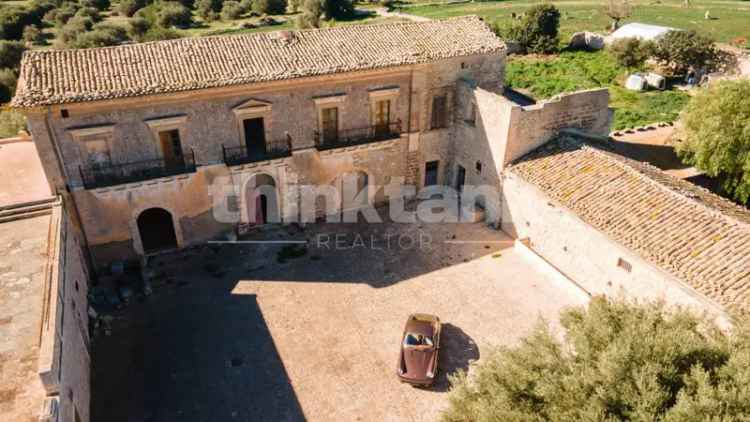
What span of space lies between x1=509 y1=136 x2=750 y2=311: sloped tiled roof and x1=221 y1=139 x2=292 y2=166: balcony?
29.2 ft

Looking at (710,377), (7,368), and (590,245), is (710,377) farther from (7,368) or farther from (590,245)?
(7,368)

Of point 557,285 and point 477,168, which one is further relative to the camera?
point 477,168

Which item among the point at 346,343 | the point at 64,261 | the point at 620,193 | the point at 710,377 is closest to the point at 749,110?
the point at 620,193

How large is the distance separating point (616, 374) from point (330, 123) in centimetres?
1490

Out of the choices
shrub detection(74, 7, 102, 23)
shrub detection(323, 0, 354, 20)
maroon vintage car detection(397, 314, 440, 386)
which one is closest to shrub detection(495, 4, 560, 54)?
shrub detection(323, 0, 354, 20)

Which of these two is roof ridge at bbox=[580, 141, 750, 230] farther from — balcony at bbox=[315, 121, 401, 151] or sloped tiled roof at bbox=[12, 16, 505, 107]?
balcony at bbox=[315, 121, 401, 151]

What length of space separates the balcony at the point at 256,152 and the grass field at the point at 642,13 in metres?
38.1

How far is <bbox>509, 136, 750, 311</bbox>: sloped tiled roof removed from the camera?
14031 millimetres

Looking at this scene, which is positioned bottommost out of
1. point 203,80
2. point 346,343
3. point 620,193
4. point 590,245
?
point 346,343

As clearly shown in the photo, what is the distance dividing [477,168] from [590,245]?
6.83m

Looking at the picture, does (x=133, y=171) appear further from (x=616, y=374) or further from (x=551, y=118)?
(x=616, y=374)

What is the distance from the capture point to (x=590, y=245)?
56.3ft

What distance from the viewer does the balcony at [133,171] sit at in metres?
18.2

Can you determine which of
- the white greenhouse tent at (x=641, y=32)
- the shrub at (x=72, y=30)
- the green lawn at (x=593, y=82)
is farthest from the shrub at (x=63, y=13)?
the white greenhouse tent at (x=641, y=32)
